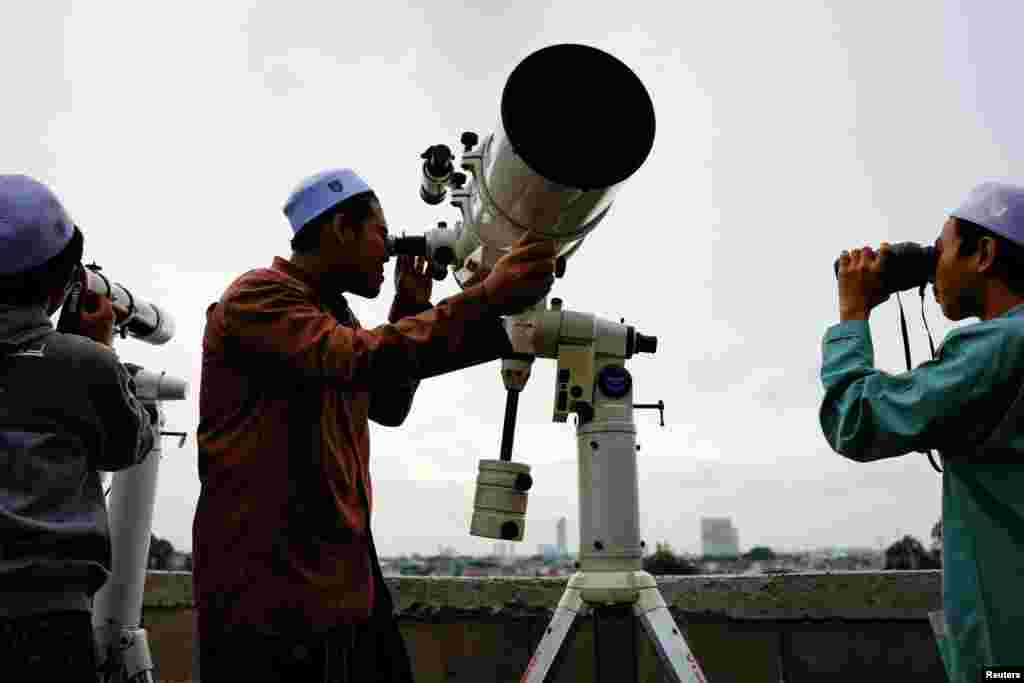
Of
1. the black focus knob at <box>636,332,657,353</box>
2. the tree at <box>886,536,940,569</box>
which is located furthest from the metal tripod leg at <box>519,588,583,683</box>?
the tree at <box>886,536,940,569</box>

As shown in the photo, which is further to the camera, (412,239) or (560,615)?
(412,239)

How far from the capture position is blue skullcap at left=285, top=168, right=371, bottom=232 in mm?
2076

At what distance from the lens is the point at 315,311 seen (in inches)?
74.2

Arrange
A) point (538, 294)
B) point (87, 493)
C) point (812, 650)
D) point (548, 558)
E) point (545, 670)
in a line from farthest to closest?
1. point (548, 558)
2. point (812, 650)
3. point (545, 670)
4. point (538, 294)
5. point (87, 493)

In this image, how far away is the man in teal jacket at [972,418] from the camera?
1.55m

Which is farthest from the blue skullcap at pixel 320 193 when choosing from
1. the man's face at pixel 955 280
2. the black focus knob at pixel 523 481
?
the man's face at pixel 955 280

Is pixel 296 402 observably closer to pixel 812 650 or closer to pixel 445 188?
pixel 445 188

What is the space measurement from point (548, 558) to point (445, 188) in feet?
316

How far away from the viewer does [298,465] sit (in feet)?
5.96

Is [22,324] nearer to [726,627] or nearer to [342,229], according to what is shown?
[342,229]

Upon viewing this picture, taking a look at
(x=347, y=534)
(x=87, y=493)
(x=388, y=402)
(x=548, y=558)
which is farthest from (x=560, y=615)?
(x=548, y=558)

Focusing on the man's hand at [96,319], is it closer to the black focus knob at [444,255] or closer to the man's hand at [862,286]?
the black focus knob at [444,255]

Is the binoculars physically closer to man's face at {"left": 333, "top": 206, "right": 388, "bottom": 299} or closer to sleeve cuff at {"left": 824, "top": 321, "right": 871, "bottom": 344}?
sleeve cuff at {"left": 824, "top": 321, "right": 871, "bottom": 344}

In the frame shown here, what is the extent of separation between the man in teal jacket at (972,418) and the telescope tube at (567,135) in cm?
79
